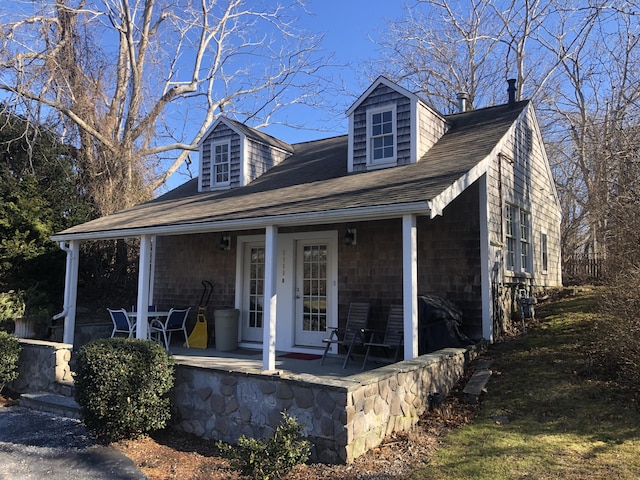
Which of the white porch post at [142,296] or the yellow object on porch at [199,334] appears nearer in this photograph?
the white porch post at [142,296]

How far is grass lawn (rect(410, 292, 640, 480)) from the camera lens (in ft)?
13.1

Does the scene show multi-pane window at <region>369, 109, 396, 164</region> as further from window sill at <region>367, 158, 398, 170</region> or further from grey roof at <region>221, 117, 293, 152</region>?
grey roof at <region>221, 117, 293, 152</region>

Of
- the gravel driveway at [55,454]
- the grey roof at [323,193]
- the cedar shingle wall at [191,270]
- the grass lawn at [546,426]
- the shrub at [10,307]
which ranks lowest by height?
the gravel driveway at [55,454]

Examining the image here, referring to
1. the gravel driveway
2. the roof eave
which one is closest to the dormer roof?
the roof eave

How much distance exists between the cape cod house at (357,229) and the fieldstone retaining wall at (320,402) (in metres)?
0.04

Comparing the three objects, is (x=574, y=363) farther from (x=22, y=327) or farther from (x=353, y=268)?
(x=22, y=327)

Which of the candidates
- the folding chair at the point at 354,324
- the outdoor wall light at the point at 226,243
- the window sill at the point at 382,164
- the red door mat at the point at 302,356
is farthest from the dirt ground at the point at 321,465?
the outdoor wall light at the point at 226,243

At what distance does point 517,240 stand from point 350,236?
3.62 metres

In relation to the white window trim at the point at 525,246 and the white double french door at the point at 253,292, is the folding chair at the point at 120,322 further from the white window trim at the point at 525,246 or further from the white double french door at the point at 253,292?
the white window trim at the point at 525,246

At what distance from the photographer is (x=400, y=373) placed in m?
5.06

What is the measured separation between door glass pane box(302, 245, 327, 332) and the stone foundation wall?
4001 mm

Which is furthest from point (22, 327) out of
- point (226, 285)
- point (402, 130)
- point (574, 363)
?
point (574, 363)

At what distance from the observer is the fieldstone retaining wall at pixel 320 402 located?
173 inches

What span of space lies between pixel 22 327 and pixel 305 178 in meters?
7.39
